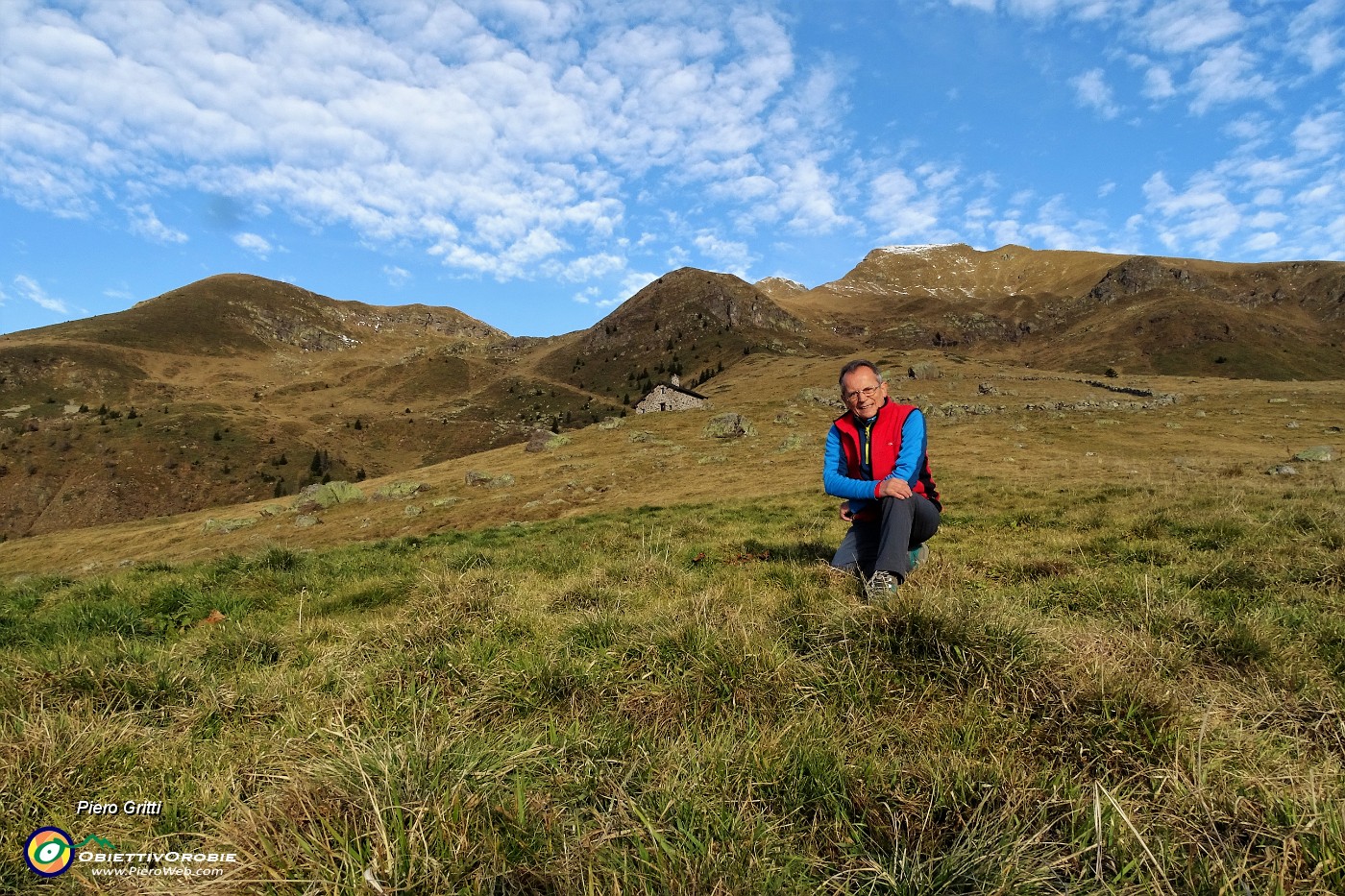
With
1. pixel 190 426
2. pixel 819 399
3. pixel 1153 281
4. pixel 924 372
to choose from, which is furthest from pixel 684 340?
pixel 1153 281

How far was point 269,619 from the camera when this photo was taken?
21.9ft

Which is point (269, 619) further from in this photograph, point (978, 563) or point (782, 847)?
point (978, 563)

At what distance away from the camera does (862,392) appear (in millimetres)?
6516

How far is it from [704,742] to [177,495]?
147215 millimetres

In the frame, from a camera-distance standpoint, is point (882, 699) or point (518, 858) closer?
point (518, 858)

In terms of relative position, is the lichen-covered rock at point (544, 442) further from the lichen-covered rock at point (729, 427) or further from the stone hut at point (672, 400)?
the stone hut at point (672, 400)

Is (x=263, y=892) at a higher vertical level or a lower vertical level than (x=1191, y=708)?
higher

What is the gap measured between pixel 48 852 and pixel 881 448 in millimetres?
6735

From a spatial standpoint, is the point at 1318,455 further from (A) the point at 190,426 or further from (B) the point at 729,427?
(A) the point at 190,426

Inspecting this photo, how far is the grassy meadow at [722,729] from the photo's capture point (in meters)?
2.09

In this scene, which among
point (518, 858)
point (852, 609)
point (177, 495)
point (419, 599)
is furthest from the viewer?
point (177, 495)

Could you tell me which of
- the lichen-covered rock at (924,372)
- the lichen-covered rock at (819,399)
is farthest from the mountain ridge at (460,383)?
the lichen-covered rock at (819,399)

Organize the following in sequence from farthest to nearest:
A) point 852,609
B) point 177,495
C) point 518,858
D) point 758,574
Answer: point 177,495 < point 758,574 < point 852,609 < point 518,858

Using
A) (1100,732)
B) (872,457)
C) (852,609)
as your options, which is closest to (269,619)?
(852,609)
